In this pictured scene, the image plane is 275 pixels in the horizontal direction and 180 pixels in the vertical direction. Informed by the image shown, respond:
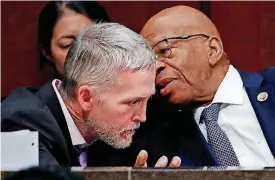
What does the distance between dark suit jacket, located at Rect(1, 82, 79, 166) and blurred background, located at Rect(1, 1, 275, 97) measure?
72 cm

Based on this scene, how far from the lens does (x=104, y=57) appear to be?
79.7 inches

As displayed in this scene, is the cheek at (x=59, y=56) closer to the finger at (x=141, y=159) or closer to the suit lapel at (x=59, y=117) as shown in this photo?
the suit lapel at (x=59, y=117)

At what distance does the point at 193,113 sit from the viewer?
7.77 ft

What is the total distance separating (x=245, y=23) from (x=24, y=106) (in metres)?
1.06

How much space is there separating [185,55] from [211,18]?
0.42 m

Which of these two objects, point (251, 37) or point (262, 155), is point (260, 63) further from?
point (262, 155)

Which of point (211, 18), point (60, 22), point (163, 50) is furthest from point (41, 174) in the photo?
point (211, 18)

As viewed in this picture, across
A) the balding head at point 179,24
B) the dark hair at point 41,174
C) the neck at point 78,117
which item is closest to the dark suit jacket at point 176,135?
the neck at point 78,117

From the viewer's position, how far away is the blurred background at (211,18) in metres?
2.76

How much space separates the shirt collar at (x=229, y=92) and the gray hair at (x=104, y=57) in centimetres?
36

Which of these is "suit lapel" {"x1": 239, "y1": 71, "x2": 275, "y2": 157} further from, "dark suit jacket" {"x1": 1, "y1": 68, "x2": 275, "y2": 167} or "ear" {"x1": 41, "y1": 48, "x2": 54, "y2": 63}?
"ear" {"x1": 41, "y1": 48, "x2": 54, "y2": 63}

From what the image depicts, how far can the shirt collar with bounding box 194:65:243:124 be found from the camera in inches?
92.1

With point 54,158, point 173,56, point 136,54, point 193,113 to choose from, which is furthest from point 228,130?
point 54,158

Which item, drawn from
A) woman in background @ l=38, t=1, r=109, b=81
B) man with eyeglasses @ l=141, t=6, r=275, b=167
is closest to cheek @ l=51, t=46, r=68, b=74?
woman in background @ l=38, t=1, r=109, b=81
